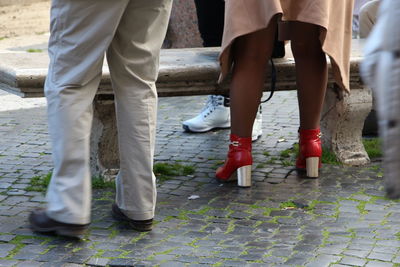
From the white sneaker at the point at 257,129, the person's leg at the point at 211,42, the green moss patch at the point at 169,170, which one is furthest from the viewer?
the white sneaker at the point at 257,129

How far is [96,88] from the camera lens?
3678 mm

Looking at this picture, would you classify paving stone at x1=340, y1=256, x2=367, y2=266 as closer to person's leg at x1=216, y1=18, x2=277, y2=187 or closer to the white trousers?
the white trousers

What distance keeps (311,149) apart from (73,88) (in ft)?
5.03

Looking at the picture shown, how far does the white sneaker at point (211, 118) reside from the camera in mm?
5738

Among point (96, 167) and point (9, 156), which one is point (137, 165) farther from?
point (9, 156)

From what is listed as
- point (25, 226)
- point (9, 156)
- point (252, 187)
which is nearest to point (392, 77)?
point (25, 226)

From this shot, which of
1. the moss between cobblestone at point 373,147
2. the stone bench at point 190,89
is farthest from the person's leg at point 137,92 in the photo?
the moss between cobblestone at point 373,147

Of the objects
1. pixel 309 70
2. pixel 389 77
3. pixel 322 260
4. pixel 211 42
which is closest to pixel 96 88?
pixel 322 260

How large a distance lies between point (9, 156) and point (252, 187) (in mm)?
1533

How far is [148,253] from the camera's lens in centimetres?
359

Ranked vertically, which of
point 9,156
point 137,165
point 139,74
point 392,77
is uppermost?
point 392,77

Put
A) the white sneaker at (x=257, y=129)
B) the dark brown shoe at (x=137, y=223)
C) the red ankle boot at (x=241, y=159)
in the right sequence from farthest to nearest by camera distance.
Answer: the white sneaker at (x=257, y=129) → the red ankle boot at (x=241, y=159) → the dark brown shoe at (x=137, y=223)

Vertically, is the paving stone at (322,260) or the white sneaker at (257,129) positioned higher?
the paving stone at (322,260)

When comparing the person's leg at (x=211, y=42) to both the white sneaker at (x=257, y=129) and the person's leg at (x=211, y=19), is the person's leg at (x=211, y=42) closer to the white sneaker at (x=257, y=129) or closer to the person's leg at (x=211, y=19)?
the person's leg at (x=211, y=19)
